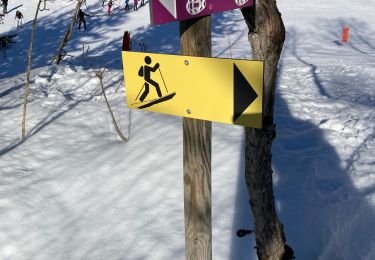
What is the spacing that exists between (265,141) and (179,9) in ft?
5.04

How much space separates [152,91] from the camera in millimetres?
2123

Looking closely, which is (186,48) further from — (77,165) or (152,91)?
(77,165)

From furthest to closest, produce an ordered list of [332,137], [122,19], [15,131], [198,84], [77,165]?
[122,19] → [15,131] → [332,137] → [77,165] → [198,84]

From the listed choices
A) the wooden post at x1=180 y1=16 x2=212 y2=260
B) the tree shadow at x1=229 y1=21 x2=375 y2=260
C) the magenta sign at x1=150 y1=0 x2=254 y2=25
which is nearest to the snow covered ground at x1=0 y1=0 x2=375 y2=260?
the tree shadow at x1=229 y1=21 x2=375 y2=260

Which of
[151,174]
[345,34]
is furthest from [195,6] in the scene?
[345,34]

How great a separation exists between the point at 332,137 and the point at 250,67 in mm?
5099

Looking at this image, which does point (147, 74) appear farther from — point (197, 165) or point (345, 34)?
point (345, 34)

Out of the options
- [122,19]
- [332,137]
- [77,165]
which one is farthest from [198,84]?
[122,19]

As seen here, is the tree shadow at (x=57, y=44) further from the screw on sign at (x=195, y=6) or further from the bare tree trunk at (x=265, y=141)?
the screw on sign at (x=195, y=6)

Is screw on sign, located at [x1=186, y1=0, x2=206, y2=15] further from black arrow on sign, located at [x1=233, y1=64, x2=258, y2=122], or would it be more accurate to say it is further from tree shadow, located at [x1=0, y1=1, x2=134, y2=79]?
tree shadow, located at [x1=0, y1=1, x2=134, y2=79]

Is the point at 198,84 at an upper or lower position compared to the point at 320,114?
upper

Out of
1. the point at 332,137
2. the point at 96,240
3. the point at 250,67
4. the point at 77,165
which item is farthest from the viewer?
the point at 332,137

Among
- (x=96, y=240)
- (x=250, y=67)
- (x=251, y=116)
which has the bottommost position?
(x=96, y=240)

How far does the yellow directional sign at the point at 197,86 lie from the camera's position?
6.23 ft
